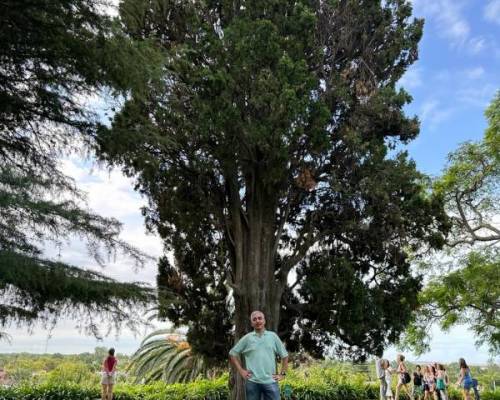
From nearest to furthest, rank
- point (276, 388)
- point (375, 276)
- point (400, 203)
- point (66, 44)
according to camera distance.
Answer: point (66, 44) < point (276, 388) < point (400, 203) < point (375, 276)

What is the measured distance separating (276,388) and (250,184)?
8.74m

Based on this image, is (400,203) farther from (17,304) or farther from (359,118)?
(17,304)

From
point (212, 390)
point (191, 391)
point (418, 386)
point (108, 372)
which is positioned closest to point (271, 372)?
point (108, 372)

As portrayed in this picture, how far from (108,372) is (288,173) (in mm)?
6609

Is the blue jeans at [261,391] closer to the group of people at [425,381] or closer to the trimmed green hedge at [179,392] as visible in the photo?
the group of people at [425,381]

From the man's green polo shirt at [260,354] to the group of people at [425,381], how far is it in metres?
10.4

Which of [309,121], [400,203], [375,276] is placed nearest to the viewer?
[309,121]

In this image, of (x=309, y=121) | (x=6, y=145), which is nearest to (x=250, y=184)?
(x=309, y=121)

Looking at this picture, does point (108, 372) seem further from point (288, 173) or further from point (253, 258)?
point (288, 173)

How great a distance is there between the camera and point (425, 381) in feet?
51.5

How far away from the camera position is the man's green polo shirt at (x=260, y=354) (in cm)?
509

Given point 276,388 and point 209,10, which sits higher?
point 209,10

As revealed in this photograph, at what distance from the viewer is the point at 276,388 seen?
5.12 metres

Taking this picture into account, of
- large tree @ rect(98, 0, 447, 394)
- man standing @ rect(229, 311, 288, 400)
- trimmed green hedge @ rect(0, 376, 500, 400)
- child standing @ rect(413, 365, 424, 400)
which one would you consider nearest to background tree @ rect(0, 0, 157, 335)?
man standing @ rect(229, 311, 288, 400)
